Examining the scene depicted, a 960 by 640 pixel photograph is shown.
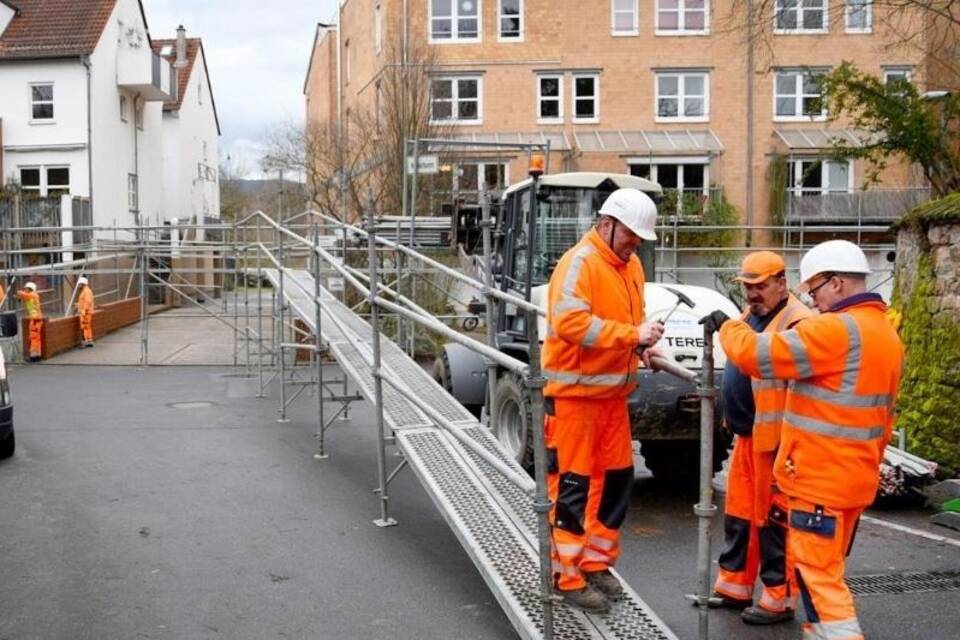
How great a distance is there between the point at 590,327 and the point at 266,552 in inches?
117

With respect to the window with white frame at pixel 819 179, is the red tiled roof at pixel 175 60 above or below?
above

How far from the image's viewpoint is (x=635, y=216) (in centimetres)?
498

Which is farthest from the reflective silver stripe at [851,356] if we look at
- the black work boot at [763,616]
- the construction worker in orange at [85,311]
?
the construction worker in orange at [85,311]

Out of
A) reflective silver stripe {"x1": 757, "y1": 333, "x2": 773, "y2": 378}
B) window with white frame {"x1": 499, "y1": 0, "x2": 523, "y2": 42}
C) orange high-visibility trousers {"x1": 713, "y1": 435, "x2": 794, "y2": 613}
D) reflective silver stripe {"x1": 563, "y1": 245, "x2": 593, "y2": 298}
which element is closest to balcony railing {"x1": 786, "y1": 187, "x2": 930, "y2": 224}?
window with white frame {"x1": 499, "y1": 0, "x2": 523, "y2": 42}

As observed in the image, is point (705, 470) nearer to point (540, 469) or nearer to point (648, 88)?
point (540, 469)

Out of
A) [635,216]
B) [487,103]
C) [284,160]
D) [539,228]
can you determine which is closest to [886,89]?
[539,228]

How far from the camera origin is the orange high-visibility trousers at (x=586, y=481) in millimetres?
4926

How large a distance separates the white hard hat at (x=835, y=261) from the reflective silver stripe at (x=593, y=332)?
934 mm

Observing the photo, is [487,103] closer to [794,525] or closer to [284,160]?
[284,160]

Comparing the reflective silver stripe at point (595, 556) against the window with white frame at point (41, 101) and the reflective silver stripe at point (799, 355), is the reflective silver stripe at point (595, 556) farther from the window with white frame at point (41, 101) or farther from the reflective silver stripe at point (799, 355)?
the window with white frame at point (41, 101)

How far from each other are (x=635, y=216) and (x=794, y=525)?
5.18 feet

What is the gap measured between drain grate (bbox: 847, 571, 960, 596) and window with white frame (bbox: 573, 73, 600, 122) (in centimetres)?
2575

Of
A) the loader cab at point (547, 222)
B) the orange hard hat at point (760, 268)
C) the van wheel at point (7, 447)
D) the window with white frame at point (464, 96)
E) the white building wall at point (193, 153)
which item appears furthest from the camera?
the white building wall at point (193, 153)

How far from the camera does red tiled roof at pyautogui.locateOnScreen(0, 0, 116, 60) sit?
3073 centimetres
